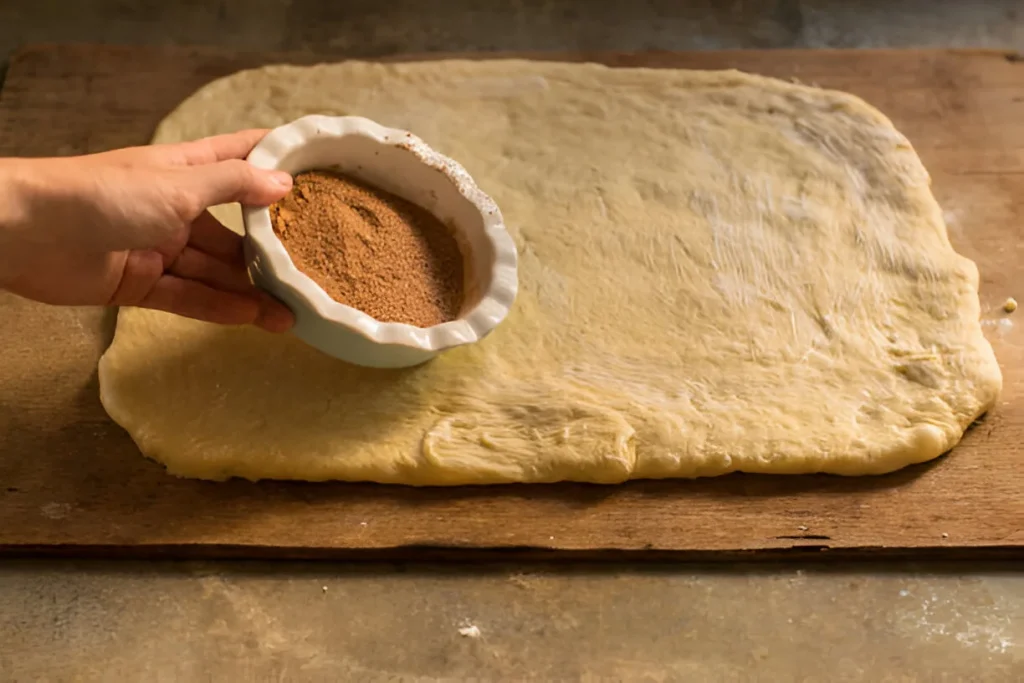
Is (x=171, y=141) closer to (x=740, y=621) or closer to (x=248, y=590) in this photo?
(x=248, y=590)

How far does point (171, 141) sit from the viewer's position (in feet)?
4.92

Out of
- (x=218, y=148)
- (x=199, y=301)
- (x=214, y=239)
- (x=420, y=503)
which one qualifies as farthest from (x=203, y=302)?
(x=420, y=503)

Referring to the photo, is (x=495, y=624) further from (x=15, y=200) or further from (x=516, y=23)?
(x=516, y=23)

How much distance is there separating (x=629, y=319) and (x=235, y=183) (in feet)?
2.22

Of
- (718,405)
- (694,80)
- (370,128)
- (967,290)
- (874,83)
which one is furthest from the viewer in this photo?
(874,83)

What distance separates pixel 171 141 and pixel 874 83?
147 centimetres

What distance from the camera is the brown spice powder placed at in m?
1.14

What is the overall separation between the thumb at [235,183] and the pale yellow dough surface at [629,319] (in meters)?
0.31

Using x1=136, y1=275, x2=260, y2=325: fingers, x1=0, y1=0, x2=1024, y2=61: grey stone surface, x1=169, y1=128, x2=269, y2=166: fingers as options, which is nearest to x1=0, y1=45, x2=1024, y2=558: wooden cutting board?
x1=136, y1=275, x2=260, y2=325: fingers

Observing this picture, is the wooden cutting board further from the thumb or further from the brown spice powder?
the thumb

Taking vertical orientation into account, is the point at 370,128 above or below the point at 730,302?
above

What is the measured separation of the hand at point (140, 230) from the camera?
961mm

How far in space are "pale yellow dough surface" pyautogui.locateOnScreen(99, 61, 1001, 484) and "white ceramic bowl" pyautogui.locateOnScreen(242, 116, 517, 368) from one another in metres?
0.16

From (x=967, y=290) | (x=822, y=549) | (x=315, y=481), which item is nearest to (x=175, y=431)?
(x=315, y=481)
